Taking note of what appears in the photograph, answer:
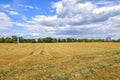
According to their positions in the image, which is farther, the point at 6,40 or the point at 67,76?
the point at 6,40

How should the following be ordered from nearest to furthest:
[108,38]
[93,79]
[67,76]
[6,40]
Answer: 1. [93,79]
2. [67,76]
3. [108,38]
4. [6,40]

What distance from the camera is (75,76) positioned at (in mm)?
15281

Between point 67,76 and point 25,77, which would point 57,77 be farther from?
point 25,77

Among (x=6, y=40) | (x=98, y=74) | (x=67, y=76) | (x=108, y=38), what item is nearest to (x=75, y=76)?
(x=67, y=76)

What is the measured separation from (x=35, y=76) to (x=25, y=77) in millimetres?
762

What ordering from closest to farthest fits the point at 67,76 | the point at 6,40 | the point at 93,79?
the point at 93,79 → the point at 67,76 → the point at 6,40

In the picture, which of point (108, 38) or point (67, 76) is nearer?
point (67, 76)

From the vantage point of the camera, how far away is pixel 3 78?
49.9 ft

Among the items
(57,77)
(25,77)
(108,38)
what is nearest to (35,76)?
(25,77)

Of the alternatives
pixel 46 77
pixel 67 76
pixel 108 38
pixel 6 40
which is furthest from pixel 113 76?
pixel 6 40

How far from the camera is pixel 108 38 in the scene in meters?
183

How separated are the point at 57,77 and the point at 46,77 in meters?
0.83

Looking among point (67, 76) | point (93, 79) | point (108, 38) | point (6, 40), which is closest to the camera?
point (93, 79)

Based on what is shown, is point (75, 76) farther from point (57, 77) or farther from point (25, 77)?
point (25, 77)
